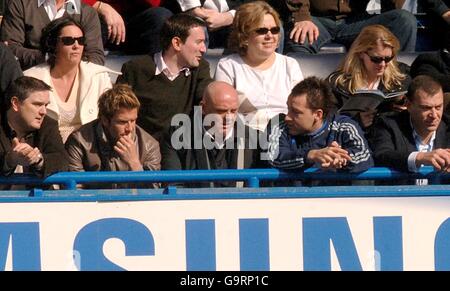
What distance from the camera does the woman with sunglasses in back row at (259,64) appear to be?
9484 millimetres

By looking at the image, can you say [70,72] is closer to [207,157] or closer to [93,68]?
[93,68]

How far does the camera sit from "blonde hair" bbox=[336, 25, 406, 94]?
30.9 feet

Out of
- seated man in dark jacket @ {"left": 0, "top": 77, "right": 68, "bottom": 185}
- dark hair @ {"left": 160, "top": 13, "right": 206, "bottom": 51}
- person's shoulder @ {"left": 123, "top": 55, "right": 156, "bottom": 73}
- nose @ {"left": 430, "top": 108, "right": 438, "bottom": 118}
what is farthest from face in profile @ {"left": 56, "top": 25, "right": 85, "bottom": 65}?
nose @ {"left": 430, "top": 108, "right": 438, "bottom": 118}

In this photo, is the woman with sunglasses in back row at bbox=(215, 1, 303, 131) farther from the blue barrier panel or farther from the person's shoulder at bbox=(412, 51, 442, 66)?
the blue barrier panel

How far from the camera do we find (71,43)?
9484mm

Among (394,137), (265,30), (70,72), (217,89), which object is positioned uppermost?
(265,30)

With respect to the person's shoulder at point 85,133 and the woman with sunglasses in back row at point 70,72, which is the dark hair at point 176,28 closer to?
the woman with sunglasses in back row at point 70,72

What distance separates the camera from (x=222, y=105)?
Answer: 28.9 ft

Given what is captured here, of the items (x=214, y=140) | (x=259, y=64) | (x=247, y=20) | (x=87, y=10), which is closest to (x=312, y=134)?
(x=214, y=140)

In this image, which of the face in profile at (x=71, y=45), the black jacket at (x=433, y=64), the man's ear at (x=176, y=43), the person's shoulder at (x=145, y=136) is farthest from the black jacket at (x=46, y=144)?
the black jacket at (x=433, y=64)

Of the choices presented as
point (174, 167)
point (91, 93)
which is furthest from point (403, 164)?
point (91, 93)

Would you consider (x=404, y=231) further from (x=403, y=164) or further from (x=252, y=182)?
(x=252, y=182)

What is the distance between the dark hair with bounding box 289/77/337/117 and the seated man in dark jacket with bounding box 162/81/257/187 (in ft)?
1.53

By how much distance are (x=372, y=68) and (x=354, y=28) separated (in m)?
1.11
